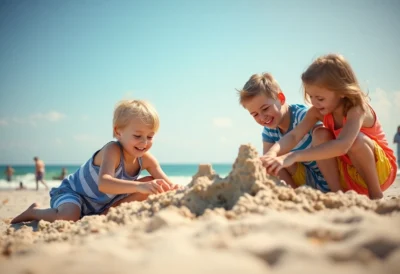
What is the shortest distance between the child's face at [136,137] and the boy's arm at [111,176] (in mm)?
119

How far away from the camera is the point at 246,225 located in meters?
1.53

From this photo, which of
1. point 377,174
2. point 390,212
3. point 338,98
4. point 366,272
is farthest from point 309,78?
point 366,272

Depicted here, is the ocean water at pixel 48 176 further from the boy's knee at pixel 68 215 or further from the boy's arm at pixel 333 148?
the boy's arm at pixel 333 148

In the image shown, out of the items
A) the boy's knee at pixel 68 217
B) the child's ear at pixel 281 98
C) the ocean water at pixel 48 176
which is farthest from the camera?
the ocean water at pixel 48 176

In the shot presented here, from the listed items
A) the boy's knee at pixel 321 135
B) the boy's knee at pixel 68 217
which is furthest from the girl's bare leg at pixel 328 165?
the boy's knee at pixel 68 217

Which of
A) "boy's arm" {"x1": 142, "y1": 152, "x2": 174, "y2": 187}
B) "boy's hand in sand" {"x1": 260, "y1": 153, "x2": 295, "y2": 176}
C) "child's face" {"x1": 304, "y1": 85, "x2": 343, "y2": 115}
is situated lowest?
"boy's arm" {"x1": 142, "y1": 152, "x2": 174, "y2": 187}

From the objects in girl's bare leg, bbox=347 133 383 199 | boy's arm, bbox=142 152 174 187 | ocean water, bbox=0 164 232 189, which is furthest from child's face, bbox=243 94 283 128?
ocean water, bbox=0 164 232 189

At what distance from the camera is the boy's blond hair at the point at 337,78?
2990 millimetres

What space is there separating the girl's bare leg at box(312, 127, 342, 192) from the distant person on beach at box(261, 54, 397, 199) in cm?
5

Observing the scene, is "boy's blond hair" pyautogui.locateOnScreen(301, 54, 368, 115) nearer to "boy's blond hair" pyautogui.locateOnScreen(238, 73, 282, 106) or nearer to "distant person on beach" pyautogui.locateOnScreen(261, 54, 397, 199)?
"distant person on beach" pyautogui.locateOnScreen(261, 54, 397, 199)

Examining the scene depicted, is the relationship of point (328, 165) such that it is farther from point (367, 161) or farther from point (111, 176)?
point (111, 176)

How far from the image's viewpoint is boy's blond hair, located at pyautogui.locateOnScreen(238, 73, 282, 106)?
12.1ft

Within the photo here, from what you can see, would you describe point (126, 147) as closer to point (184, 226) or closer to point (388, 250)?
point (184, 226)

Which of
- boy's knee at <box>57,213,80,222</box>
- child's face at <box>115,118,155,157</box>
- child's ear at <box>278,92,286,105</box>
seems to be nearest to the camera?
boy's knee at <box>57,213,80,222</box>
